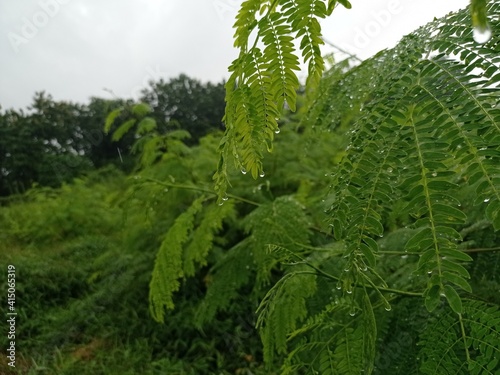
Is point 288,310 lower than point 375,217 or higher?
lower

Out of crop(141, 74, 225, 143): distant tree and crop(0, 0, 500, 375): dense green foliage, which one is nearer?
crop(0, 0, 500, 375): dense green foliage

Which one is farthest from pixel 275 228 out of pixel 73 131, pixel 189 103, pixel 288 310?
pixel 73 131

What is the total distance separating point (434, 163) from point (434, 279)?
14 cm

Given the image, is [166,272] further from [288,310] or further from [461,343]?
[461,343]

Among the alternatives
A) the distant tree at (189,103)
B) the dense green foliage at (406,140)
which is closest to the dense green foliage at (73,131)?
the distant tree at (189,103)

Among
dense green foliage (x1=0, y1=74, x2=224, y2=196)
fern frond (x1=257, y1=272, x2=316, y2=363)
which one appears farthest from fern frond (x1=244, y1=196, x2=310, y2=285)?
dense green foliage (x1=0, y1=74, x2=224, y2=196)

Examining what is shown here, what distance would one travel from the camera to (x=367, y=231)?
53 centimetres

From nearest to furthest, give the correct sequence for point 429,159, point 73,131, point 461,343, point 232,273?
1. point 429,159
2. point 461,343
3. point 232,273
4. point 73,131

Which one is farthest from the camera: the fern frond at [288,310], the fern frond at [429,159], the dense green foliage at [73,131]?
the dense green foliage at [73,131]

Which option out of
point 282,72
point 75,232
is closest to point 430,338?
point 282,72

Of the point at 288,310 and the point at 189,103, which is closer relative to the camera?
the point at 288,310

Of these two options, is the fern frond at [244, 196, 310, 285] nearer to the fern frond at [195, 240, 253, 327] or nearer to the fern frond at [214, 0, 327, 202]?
the fern frond at [195, 240, 253, 327]

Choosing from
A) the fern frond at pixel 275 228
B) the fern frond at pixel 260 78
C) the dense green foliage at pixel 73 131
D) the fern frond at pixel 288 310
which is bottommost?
the fern frond at pixel 288 310

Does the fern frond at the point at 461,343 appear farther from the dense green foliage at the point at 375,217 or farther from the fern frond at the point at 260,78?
the fern frond at the point at 260,78
